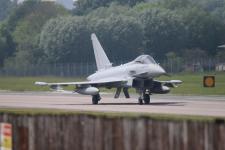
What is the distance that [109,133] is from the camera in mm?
14766

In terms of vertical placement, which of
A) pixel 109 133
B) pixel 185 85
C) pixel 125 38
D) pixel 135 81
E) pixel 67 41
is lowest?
pixel 185 85

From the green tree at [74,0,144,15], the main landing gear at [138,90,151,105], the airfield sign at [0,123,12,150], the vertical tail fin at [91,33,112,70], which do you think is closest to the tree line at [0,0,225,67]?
the green tree at [74,0,144,15]

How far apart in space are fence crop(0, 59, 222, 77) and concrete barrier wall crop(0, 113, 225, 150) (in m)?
74.1

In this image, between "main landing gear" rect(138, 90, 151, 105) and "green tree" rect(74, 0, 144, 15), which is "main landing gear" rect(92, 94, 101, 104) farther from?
"green tree" rect(74, 0, 144, 15)

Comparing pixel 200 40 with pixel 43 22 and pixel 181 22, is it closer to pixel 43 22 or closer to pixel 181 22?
pixel 181 22

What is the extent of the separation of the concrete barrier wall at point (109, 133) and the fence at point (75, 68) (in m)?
74.1

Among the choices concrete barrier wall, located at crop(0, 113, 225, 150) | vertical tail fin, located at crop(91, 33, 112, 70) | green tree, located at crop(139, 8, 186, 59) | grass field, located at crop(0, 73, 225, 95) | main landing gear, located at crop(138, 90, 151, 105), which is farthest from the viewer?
green tree, located at crop(139, 8, 186, 59)

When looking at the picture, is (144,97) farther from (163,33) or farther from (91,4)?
(91,4)

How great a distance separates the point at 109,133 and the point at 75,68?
3227 inches

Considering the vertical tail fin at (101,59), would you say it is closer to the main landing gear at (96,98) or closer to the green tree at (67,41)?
the main landing gear at (96,98)

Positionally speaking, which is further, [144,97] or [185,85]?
[185,85]

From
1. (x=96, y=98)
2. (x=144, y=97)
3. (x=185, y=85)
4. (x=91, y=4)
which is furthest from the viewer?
(x=91, y=4)

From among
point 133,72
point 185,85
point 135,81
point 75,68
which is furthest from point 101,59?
point 75,68

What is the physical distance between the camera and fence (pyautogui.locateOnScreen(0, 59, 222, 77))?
3676 inches
